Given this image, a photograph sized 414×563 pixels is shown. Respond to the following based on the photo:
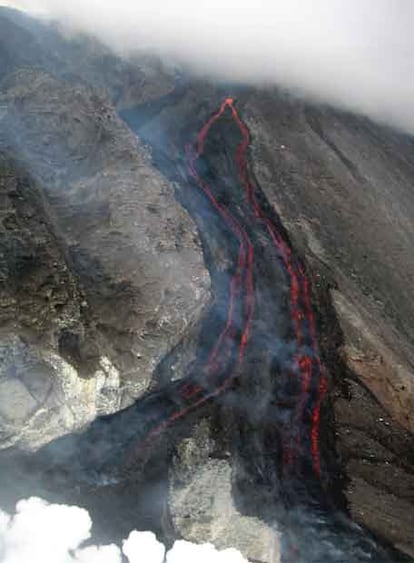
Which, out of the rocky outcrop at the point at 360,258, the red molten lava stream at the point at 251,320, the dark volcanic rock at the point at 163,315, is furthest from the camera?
the red molten lava stream at the point at 251,320

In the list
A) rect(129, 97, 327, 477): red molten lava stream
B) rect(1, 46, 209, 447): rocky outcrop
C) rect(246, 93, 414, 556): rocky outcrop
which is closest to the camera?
rect(1, 46, 209, 447): rocky outcrop

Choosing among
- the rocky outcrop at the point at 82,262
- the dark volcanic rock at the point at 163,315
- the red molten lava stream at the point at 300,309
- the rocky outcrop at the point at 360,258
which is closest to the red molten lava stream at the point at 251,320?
the red molten lava stream at the point at 300,309

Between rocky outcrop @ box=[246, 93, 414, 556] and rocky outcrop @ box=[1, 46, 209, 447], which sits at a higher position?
rocky outcrop @ box=[246, 93, 414, 556]

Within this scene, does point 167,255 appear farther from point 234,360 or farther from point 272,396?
point 272,396

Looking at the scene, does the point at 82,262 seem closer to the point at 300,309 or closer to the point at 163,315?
the point at 163,315

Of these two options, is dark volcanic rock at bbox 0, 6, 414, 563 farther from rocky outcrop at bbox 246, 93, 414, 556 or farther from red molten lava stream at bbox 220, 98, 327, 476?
red molten lava stream at bbox 220, 98, 327, 476

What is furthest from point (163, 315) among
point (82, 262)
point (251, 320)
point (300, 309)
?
point (300, 309)

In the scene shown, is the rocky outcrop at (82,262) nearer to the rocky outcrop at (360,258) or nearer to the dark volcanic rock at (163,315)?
the dark volcanic rock at (163,315)

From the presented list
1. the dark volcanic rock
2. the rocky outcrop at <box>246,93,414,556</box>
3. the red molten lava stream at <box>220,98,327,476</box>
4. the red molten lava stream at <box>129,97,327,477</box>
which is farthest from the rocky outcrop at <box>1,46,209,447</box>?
the rocky outcrop at <box>246,93,414,556</box>

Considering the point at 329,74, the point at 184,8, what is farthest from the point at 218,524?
the point at 184,8

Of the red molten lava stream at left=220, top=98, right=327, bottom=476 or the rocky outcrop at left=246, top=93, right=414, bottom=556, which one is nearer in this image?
the rocky outcrop at left=246, top=93, right=414, bottom=556

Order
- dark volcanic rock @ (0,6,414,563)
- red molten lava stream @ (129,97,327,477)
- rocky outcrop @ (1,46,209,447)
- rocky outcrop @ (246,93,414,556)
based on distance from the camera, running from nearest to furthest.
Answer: rocky outcrop @ (1,46,209,447) < dark volcanic rock @ (0,6,414,563) < rocky outcrop @ (246,93,414,556) < red molten lava stream @ (129,97,327,477)
